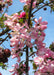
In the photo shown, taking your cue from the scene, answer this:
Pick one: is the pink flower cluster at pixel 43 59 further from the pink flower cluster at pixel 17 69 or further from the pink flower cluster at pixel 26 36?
the pink flower cluster at pixel 17 69

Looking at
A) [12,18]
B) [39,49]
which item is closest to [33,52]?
[39,49]

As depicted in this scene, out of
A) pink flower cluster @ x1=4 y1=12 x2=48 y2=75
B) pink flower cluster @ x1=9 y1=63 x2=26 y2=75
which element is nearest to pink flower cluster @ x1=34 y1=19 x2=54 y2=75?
pink flower cluster @ x1=4 y1=12 x2=48 y2=75

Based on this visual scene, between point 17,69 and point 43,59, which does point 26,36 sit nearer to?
point 43,59

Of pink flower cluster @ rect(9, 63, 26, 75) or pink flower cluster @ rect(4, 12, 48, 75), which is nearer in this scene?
pink flower cluster @ rect(4, 12, 48, 75)

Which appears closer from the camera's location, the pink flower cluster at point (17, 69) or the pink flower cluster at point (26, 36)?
the pink flower cluster at point (26, 36)

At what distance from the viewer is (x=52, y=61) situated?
157cm

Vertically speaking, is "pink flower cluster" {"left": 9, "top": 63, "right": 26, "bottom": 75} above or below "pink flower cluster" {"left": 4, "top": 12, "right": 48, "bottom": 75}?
below

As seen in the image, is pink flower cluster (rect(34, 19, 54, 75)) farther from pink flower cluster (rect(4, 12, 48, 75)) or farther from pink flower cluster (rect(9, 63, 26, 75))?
pink flower cluster (rect(9, 63, 26, 75))

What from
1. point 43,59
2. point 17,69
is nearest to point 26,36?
point 43,59

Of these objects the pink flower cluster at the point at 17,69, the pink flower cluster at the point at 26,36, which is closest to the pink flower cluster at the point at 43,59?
the pink flower cluster at the point at 26,36

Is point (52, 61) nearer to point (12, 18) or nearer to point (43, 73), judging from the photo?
point (43, 73)

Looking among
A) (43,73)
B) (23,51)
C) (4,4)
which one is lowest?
(43,73)

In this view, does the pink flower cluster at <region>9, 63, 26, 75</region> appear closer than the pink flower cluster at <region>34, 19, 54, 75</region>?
No

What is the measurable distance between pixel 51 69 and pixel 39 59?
5.7 inches
